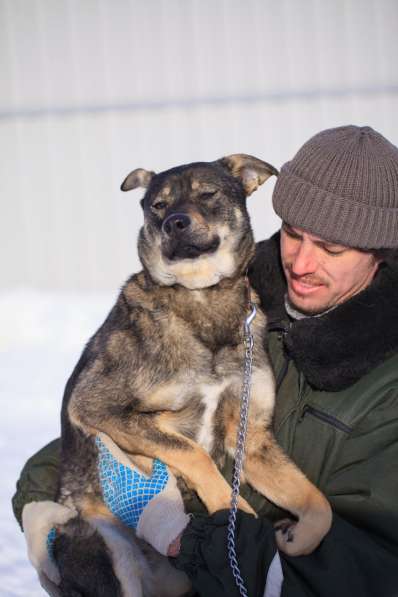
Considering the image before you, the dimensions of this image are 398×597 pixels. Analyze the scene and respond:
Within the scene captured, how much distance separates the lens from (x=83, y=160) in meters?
8.20

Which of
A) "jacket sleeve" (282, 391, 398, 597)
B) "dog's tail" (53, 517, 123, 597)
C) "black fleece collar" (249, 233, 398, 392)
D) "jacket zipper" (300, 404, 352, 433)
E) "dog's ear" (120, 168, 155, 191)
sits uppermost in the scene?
"dog's ear" (120, 168, 155, 191)

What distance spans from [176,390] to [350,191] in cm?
89

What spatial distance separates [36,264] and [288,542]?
21.8 feet

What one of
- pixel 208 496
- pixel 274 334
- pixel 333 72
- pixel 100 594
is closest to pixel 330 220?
pixel 274 334

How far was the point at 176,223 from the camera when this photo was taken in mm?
2684

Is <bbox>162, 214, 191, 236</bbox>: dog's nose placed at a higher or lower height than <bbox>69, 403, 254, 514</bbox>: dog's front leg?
higher

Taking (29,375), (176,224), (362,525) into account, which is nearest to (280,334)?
(176,224)

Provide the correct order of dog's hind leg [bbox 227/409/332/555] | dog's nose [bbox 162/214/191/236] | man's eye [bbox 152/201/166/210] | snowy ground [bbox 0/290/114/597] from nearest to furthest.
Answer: dog's hind leg [bbox 227/409/332/555] → dog's nose [bbox 162/214/191/236] → man's eye [bbox 152/201/166/210] → snowy ground [bbox 0/290/114/597]

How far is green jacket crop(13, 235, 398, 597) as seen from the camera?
1.89 m

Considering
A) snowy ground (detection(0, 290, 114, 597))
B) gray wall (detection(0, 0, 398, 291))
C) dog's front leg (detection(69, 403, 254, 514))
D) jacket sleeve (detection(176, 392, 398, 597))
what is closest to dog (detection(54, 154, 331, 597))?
dog's front leg (detection(69, 403, 254, 514))

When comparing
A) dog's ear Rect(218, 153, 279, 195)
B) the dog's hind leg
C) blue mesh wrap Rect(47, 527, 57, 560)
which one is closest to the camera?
the dog's hind leg

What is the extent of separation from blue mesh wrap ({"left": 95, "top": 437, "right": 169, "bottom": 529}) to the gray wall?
18.4 ft

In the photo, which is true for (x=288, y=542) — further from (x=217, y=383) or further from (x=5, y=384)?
(x=5, y=384)

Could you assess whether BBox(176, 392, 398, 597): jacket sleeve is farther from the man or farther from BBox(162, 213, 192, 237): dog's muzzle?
BBox(162, 213, 192, 237): dog's muzzle
